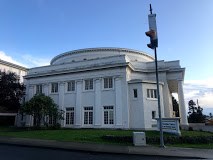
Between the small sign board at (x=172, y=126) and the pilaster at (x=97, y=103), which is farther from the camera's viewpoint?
the pilaster at (x=97, y=103)

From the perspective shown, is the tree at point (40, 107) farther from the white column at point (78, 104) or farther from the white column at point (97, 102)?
the white column at point (97, 102)

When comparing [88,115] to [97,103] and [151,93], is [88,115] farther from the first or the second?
[151,93]

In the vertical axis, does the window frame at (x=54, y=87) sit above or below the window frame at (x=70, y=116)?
above

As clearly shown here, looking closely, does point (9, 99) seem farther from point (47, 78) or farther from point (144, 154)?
point (144, 154)

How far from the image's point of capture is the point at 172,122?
1950 cm

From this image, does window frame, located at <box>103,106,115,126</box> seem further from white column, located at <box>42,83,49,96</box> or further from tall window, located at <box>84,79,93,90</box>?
white column, located at <box>42,83,49,96</box>

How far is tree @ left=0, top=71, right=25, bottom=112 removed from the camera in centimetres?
3547

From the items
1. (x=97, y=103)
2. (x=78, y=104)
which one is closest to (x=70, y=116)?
(x=78, y=104)

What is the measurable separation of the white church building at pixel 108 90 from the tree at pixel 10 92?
10.8 feet

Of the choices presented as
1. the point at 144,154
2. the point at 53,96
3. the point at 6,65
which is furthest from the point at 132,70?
the point at 6,65

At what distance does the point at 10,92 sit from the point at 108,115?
18011mm

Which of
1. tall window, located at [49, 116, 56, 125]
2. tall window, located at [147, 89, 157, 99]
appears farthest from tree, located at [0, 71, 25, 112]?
tall window, located at [147, 89, 157, 99]

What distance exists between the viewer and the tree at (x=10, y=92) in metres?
35.5

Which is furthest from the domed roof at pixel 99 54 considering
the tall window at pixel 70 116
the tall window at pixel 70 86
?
the tall window at pixel 70 116
